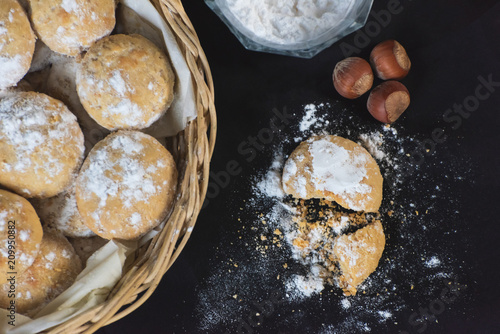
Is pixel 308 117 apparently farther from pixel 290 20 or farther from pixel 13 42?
pixel 13 42

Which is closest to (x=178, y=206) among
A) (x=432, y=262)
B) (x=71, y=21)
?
(x=71, y=21)

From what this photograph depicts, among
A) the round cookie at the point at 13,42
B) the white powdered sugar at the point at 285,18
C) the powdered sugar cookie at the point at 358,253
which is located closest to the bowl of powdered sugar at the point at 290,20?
the white powdered sugar at the point at 285,18

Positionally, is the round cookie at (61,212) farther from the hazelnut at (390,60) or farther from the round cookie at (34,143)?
the hazelnut at (390,60)

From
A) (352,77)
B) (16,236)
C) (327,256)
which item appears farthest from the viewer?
(327,256)

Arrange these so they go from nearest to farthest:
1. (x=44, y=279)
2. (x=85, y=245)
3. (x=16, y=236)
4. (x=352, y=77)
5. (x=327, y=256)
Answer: (x=16, y=236) → (x=44, y=279) → (x=85, y=245) → (x=352, y=77) → (x=327, y=256)

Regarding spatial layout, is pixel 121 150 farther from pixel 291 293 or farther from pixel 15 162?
pixel 291 293

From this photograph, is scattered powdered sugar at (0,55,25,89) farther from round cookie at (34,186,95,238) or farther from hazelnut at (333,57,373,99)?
hazelnut at (333,57,373,99)

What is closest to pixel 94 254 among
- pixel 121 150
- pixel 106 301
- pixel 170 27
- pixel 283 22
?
pixel 106 301
